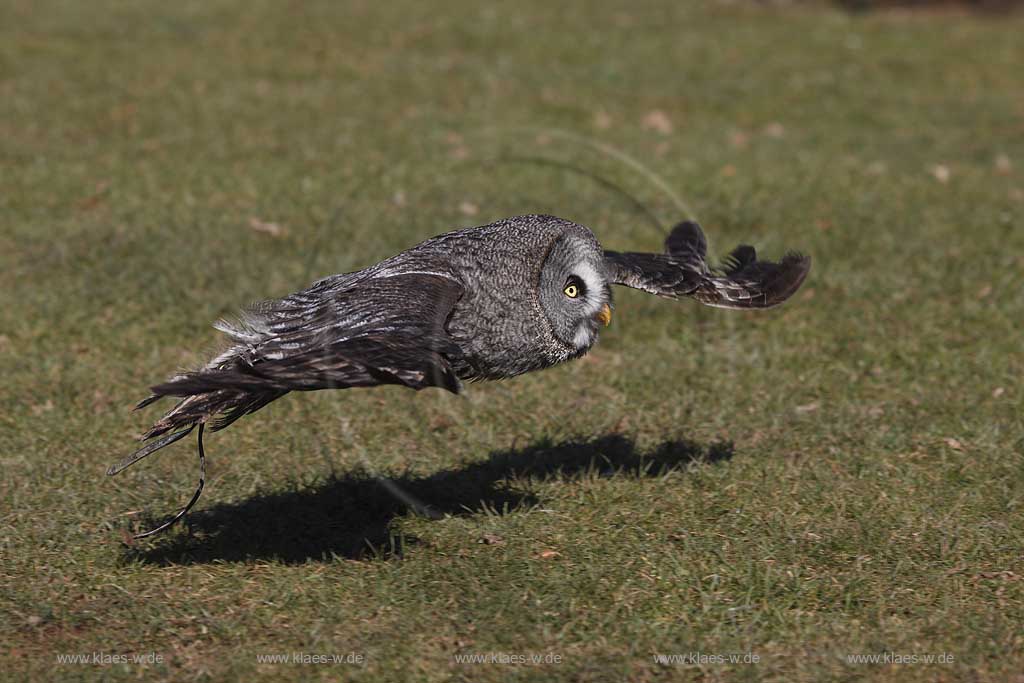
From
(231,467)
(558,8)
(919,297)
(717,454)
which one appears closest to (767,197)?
(919,297)

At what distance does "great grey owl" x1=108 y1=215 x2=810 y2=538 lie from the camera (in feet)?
17.8

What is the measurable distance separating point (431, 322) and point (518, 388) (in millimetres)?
3127

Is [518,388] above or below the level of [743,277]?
below

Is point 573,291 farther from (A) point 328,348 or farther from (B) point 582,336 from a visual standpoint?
(A) point 328,348

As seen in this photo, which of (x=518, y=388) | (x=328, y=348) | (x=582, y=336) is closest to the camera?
(x=328, y=348)

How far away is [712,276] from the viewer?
7473 mm

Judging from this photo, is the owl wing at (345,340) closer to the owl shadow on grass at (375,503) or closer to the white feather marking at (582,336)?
the white feather marking at (582,336)

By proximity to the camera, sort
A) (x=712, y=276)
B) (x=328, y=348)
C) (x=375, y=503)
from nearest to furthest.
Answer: (x=328, y=348), (x=375, y=503), (x=712, y=276)

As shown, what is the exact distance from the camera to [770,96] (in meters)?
17.0

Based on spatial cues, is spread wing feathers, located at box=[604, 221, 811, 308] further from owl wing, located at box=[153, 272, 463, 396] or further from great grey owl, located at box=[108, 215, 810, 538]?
owl wing, located at box=[153, 272, 463, 396]

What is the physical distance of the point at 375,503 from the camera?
717 cm

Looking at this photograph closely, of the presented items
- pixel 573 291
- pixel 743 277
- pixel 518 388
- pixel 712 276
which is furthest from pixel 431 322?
pixel 518 388

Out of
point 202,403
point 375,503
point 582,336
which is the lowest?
point 375,503

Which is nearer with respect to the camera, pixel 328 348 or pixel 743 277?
pixel 328 348
